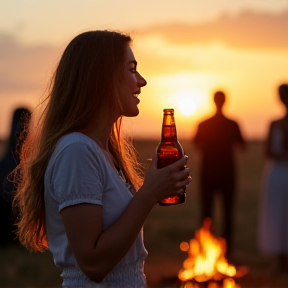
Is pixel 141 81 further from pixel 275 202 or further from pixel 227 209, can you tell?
pixel 227 209

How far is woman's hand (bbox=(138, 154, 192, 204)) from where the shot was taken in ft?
9.55

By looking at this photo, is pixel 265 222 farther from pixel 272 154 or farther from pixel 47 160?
pixel 47 160

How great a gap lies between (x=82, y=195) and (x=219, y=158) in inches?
327

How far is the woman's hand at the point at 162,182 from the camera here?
2.91m

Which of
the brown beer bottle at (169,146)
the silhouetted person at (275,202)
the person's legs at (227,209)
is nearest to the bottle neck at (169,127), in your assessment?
the brown beer bottle at (169,146)

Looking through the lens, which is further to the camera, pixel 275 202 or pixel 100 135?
pixel 275 202

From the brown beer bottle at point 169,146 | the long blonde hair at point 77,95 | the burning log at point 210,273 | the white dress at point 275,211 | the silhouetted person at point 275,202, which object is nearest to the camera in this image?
the long blonde hair at point 77,95

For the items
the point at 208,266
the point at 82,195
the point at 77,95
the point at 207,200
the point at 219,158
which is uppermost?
the point at 77,95

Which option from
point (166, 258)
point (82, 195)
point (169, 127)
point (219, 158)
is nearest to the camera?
point (82, 195)

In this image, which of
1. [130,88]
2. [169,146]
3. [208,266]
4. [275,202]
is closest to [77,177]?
[130,88]

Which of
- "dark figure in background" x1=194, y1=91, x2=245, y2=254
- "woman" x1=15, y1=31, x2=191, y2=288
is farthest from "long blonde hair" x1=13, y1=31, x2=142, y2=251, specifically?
"dark figure in background" x1=194, y1=91, x2=245, y2=254

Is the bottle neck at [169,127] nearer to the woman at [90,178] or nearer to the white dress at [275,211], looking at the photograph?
the woman at [90,178]

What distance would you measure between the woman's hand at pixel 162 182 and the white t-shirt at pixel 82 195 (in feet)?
0.38

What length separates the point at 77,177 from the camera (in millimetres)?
2873
